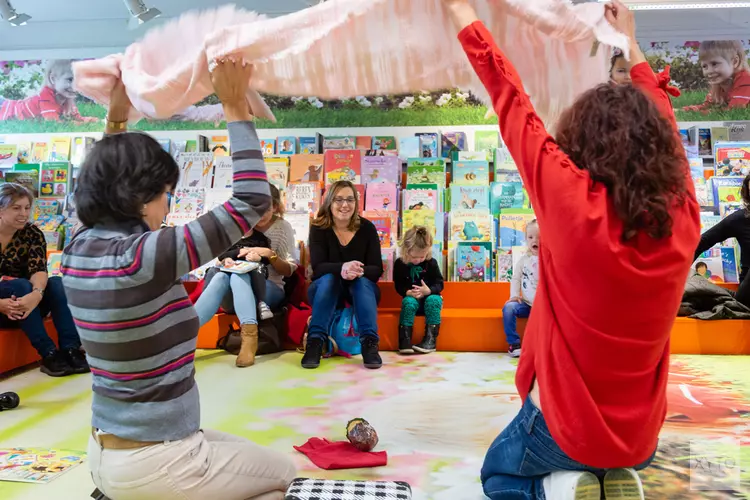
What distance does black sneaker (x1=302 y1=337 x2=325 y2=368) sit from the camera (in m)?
3.36

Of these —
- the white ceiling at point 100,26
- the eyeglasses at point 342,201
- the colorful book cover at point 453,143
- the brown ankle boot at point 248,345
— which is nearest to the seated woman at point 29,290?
the brown ankle boot at point 248,345

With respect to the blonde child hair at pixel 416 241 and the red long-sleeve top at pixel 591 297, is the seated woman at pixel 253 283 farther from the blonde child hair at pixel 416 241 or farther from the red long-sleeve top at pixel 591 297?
the red long-sleeve top at pixel 591 297

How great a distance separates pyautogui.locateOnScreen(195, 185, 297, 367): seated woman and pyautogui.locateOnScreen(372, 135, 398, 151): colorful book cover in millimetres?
1484

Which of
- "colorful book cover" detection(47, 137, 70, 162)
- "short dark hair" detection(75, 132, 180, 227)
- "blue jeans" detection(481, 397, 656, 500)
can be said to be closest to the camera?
"short dark hair" detection(75, 132, 180, 227)

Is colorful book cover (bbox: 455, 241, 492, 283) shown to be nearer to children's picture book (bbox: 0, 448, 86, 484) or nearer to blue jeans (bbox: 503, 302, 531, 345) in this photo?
blue jeans (bbox: 503, 302, 531, 345)

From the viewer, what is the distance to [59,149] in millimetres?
5609

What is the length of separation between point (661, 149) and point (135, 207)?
1079 mm

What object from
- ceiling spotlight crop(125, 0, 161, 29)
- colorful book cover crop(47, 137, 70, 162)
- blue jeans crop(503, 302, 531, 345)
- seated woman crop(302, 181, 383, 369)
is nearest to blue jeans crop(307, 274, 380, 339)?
seated woman crop(302, 181, 383, 369)

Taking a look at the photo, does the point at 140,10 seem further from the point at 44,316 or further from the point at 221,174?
the point at 44,316

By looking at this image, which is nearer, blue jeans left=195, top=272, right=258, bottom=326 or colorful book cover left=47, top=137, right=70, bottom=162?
blue jeans left=195, top=272, right=258, bottom=326

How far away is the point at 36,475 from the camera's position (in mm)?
1901

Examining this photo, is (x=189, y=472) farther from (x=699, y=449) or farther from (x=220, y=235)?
(x=699, y=449)

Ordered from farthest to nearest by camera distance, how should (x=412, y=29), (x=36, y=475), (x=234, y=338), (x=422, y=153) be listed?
(x=422, y=153), (x=234, y=338), (x=36, y=475), (x=412, y=29)

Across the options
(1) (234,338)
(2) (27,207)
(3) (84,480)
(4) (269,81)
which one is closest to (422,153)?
(1) (234,338)
